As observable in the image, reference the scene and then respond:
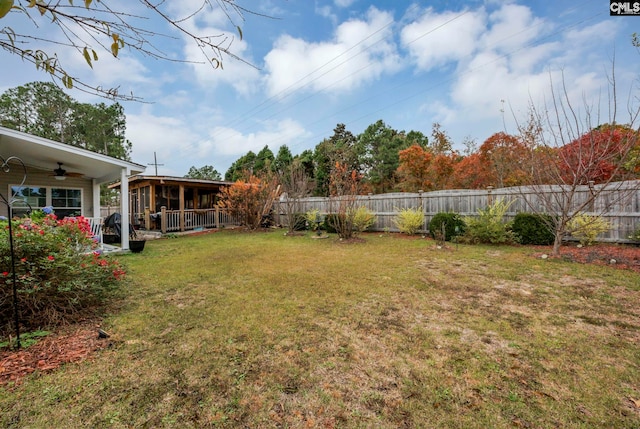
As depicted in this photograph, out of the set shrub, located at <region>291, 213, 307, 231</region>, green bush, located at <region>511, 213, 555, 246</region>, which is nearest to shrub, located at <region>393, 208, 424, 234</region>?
green bush, located at <region>511, 213, 555, 246</region>

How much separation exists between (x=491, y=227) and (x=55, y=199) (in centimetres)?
1396

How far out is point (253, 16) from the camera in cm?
165

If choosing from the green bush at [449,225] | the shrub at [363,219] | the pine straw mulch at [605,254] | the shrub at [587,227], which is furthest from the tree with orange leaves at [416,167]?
the pine straw mulch at [605,254]

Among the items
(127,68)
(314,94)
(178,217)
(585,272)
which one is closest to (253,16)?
(127,68)

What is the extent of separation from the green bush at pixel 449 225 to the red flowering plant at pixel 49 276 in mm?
8104

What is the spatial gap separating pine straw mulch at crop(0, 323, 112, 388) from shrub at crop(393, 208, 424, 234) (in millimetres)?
8778

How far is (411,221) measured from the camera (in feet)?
30.7

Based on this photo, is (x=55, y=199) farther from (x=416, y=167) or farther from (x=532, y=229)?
(x=416, y=167)

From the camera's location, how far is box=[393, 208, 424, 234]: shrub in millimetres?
9328

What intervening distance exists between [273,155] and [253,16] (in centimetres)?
2452

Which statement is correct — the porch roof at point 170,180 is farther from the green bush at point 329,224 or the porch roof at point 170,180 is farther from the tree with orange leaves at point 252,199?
the green bush at point 329,224

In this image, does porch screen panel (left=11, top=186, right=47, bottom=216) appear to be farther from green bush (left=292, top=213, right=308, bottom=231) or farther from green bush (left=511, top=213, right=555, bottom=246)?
green bush (left=511, top=213, right=555, bottom=246)

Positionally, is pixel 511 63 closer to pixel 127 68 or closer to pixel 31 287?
pixel 127 68

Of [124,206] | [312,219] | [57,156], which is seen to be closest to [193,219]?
[124,206]
